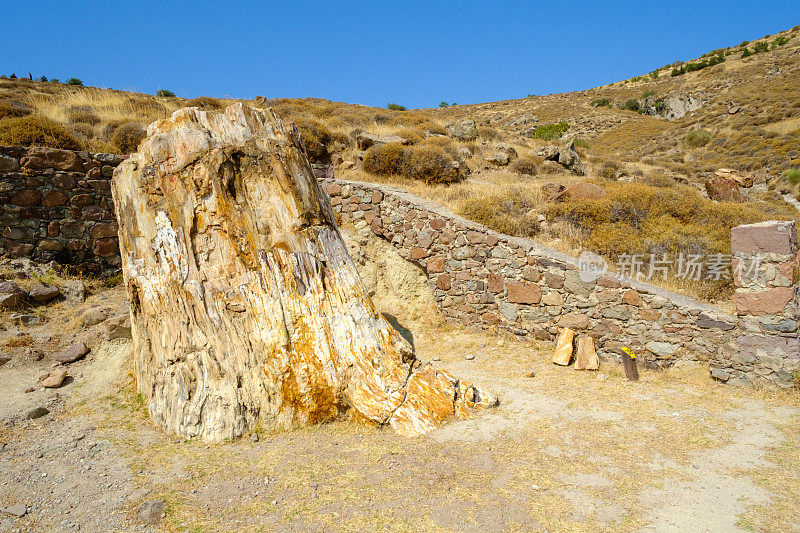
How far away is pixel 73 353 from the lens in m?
5.93

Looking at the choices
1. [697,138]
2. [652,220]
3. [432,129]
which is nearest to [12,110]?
[432,129]

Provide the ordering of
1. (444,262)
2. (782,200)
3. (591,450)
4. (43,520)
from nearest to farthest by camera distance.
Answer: (43,520), (591,450), (444,262), (782,200)

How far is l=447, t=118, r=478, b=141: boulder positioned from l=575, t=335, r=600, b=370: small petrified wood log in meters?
13.9

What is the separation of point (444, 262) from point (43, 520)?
648cm

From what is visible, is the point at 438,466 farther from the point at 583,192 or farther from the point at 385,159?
the point at 385,159

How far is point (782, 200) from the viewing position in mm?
15789

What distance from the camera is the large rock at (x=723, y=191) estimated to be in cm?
1423

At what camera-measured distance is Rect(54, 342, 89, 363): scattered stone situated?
19.2 feet

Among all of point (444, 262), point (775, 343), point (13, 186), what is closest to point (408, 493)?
point (775, 343)

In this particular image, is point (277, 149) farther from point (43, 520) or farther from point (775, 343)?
point (775, 343)

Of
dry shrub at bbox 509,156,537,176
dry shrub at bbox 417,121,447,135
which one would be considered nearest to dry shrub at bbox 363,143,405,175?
dry shrub at bbox 509,156,537,176

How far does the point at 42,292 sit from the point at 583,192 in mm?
10568

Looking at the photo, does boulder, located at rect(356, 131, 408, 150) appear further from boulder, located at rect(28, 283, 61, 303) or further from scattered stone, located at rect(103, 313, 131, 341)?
scattered stone, located at rect(103, 313, 131, 341)

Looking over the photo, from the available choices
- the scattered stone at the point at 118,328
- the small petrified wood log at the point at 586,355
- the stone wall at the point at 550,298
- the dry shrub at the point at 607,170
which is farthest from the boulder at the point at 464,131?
the scattered stone at the point at 118,328
